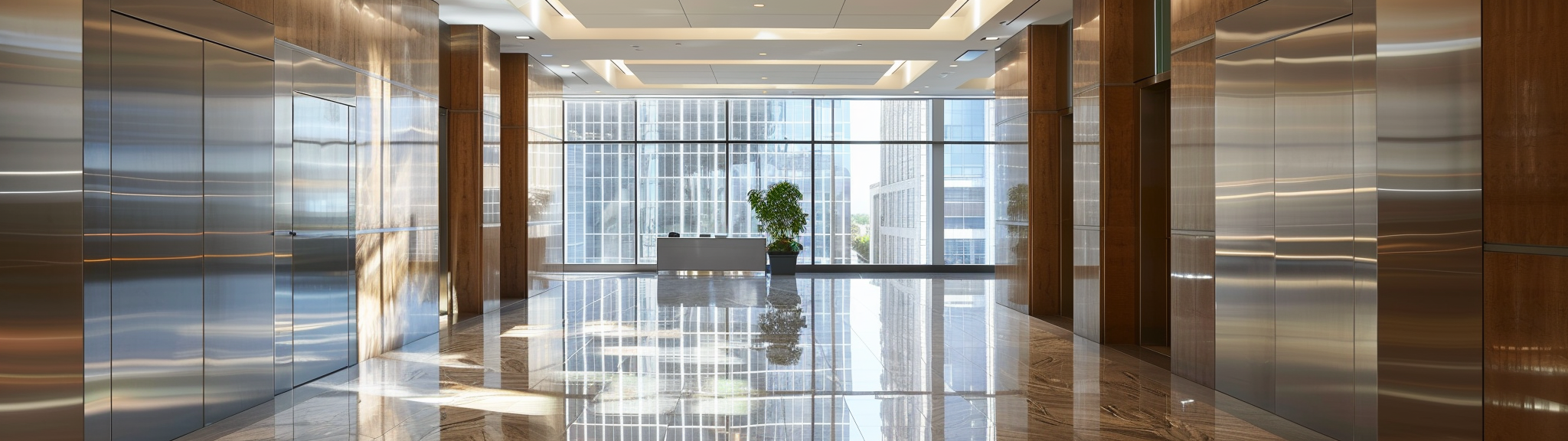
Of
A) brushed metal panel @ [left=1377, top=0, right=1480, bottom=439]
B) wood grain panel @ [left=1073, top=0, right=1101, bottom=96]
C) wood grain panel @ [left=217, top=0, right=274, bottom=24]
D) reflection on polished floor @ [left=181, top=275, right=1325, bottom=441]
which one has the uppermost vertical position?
wood grain panel @ [left=1073, top=0, right=1101, bottom=96]

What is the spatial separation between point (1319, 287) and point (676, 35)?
28.2ft

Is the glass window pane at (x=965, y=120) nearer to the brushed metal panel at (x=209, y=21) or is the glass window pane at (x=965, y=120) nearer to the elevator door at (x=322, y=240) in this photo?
the elevator door at (x=322, y=240)

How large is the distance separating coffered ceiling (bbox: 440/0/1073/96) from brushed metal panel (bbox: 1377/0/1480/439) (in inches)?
224

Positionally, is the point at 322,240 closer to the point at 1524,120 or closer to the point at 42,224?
the point at 42,224

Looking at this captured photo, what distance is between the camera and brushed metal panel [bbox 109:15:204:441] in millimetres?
4672

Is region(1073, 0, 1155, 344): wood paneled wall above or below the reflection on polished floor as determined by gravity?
above

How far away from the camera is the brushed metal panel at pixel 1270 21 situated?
204 inches

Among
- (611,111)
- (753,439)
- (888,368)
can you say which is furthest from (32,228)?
(611,111)

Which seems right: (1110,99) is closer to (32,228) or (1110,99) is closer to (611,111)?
(32,228)

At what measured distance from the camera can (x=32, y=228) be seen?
402 centimetres

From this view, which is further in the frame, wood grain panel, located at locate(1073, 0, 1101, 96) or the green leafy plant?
Result: the green leafy plant

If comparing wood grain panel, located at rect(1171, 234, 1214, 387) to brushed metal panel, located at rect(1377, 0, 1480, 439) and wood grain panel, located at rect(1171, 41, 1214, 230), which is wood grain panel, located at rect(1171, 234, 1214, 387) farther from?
brushed metal panel, located at rect(1377, 0, 1480, 439)

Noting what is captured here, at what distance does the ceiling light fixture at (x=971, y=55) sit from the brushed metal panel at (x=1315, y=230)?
7.05 m

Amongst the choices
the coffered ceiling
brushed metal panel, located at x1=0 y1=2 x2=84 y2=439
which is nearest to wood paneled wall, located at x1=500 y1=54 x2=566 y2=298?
the coffered ceiling
